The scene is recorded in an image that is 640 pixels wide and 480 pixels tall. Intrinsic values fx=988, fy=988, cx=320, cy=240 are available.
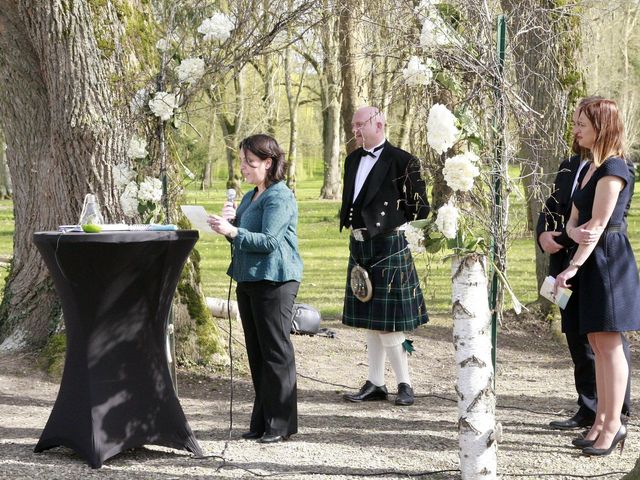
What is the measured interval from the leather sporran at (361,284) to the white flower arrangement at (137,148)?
1.62 m

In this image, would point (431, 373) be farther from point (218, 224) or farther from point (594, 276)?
point (218, 224)

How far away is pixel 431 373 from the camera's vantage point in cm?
758

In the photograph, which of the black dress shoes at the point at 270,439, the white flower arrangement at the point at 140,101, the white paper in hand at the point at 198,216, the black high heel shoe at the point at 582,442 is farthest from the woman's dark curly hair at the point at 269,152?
the black high heel shoe at the point at 582,442

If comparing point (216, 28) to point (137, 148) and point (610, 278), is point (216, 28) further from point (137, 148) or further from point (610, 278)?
point (610, 278)

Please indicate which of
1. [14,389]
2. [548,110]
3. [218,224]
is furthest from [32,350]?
[548,110]

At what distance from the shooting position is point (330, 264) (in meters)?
15.7

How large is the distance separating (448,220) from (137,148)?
213 cm

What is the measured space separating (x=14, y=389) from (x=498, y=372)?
3582 mm

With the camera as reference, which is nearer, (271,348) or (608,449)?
(608,449)

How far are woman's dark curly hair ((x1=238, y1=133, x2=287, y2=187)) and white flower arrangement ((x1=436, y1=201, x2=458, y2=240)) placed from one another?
4.19 ft

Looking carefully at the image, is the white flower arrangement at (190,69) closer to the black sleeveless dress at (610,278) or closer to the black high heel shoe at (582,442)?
the black sleeveless dress at (610,278)

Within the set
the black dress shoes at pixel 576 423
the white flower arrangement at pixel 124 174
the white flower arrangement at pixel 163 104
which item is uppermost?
the white flower arrangement at pixel 163 104

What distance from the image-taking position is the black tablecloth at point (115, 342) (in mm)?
4668

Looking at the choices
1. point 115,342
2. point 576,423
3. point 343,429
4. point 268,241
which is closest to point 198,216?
point 268,241
